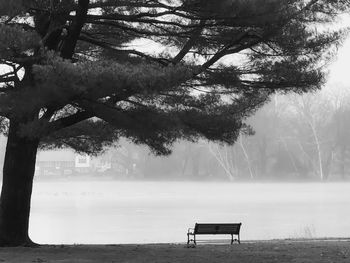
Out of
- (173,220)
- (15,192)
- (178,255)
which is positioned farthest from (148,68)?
(173,220)

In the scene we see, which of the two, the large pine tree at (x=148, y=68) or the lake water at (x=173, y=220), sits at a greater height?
the large pine tree at (x=148, y=68)

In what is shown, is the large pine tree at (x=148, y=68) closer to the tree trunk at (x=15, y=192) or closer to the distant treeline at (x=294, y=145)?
the tree trunk at (x=15, y=192)

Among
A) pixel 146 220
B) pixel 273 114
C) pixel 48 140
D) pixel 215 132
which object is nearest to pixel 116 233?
pixel 146 220

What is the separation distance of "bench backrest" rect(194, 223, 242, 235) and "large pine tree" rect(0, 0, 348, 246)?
1.28 m

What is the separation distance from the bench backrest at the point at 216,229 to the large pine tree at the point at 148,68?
1.28 meters

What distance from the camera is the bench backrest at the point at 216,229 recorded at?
9398mm

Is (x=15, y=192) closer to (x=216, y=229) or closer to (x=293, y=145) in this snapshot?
(x=216, y=229)

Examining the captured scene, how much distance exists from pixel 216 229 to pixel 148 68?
335cm

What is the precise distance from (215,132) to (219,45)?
1185 millimetres

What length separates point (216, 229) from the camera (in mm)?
9453

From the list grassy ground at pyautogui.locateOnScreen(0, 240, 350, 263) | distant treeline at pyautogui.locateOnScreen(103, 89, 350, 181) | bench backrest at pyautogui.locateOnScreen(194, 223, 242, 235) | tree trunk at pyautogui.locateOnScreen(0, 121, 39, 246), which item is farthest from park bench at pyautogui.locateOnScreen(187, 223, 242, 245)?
distant treeline at pyautogui.locateOnScreen(103, 89, 350, 181)

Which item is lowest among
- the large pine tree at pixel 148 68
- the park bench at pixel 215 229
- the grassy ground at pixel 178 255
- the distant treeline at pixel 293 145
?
the grassy ground at pixel 178 255

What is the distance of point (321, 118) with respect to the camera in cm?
5303

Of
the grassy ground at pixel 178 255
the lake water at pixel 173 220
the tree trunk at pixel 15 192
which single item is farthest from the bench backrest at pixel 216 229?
the lake water at pixel 173 220
